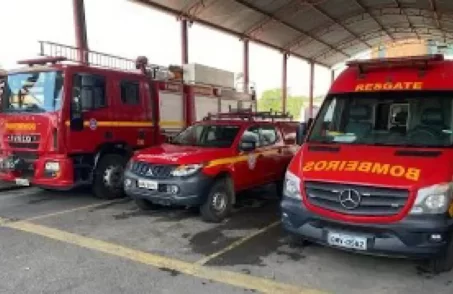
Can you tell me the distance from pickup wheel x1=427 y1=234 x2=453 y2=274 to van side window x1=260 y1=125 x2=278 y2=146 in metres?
4.05

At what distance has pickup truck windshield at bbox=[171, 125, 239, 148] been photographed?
7.61 m

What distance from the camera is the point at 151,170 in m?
6.93

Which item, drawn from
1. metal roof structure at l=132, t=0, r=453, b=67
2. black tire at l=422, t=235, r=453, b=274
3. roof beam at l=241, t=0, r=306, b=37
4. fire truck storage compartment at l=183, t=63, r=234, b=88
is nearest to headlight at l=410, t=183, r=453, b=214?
black tire at l=422, t=235, r=453, b=274

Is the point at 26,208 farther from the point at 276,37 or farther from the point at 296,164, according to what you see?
the point at 276,37

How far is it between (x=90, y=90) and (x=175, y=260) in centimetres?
426

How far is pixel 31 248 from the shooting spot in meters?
5.54

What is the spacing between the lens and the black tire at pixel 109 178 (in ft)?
28.0

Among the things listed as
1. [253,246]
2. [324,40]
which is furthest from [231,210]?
[324,40]

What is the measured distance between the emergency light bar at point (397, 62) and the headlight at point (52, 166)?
5.12 metres

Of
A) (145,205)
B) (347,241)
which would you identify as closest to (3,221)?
(145,205)

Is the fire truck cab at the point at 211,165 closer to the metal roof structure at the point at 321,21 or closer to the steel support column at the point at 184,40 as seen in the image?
the metal roof structure at the point at 321,21

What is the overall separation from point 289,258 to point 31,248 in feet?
10.5

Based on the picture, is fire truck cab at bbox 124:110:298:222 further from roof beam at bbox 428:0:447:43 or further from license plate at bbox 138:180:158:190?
roof beam at bbox 428:0:447:43

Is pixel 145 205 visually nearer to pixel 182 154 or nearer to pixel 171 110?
pixel 182 154
